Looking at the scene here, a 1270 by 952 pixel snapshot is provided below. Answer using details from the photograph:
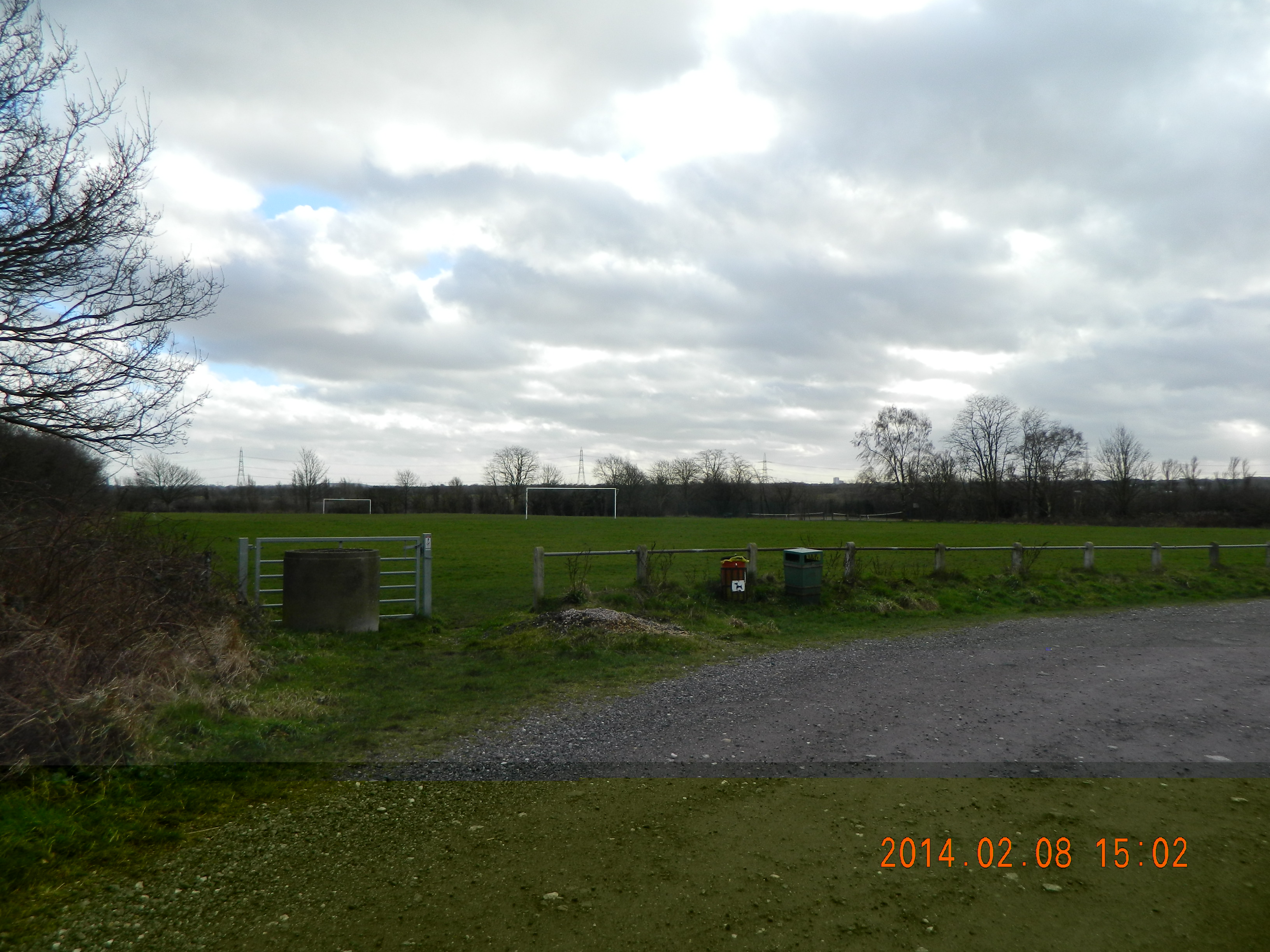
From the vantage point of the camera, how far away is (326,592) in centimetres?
1095

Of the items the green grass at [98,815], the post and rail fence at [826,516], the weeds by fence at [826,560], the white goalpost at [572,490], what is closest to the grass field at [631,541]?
the weeds by fence at [826,560]

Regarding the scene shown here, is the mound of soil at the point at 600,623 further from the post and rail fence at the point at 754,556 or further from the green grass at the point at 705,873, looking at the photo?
the green grass at the point at 705,873

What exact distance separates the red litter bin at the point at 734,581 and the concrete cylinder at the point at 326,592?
Answer: 572 cm

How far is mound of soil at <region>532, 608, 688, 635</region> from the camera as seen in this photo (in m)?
10.7

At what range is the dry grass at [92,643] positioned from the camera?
15.5ft

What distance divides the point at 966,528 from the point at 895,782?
51.3 meters

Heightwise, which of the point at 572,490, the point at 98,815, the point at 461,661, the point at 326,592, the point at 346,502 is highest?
the point at 572,490

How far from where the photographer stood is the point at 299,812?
4406 mm

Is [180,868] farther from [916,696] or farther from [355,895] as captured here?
[916,696]

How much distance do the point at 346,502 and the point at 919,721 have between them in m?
91.6

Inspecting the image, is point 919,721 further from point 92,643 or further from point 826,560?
point 826,560

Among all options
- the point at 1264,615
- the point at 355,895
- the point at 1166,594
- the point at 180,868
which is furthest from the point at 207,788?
the point at 1166,594

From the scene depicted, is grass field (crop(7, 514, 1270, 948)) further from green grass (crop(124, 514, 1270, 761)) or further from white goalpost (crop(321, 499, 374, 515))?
white goalpost (crop(321, 499, 374, 515))

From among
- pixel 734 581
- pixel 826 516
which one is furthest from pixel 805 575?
pixel 826 516
